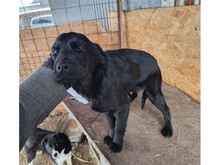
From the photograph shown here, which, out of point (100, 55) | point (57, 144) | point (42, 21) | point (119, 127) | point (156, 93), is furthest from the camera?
point (42, 21)

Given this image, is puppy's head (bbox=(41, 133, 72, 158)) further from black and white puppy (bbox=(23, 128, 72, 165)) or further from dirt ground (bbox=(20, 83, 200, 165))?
dirt ground (bbox=(20, 83, 200, 165))

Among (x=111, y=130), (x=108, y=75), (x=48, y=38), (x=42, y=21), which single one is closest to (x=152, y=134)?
(x=111, y=130)

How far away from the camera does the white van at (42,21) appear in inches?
107

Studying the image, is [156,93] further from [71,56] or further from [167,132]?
[71,56]

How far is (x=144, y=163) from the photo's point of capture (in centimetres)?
144

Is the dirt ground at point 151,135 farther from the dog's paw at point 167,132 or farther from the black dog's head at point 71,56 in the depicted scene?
the black dog's head at point 71,56

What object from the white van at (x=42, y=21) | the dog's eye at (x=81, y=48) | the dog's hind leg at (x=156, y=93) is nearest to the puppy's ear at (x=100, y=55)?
the dog's eye at (x=81, y=48)

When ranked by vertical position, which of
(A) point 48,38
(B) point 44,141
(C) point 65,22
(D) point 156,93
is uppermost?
(C) point 65,22

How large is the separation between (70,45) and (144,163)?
96 cm

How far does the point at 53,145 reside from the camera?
6.45 ft

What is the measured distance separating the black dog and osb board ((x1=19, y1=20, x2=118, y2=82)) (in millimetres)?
1219

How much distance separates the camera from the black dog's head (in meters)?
0.98

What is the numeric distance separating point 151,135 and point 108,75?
705 mm
